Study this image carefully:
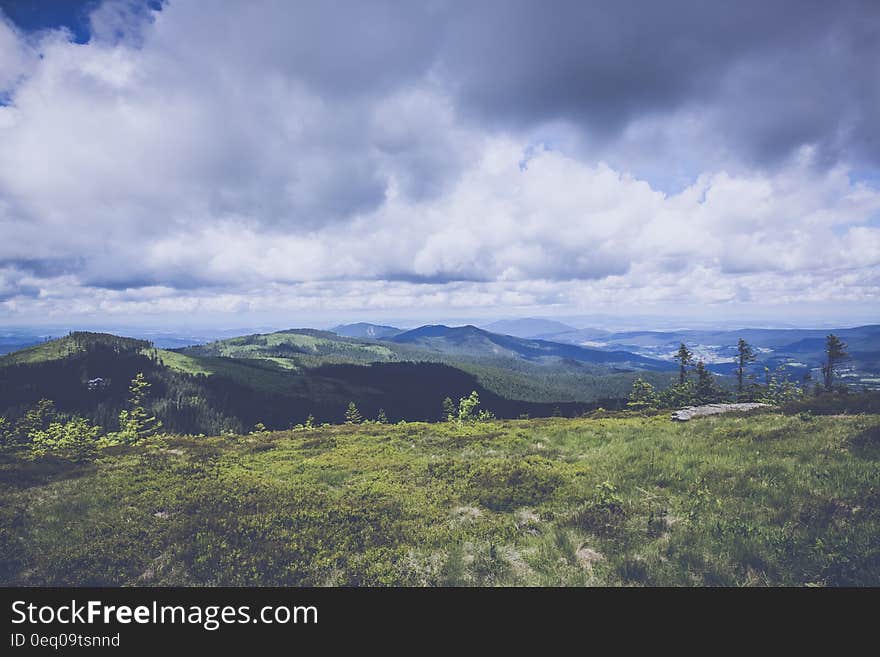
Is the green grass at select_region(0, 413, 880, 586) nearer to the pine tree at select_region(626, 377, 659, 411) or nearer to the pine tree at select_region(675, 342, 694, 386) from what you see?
the pine tree at select_region(626, 377, 659, 411)

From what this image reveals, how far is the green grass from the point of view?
25.9 ft

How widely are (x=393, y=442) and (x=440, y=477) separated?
851cm

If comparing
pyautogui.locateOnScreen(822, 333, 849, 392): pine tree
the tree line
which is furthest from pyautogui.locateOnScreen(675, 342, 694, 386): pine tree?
pyautogui.locateOnScreen(822, 333, 849, 392): pine tree

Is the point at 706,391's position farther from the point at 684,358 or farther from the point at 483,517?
the point at 483,517

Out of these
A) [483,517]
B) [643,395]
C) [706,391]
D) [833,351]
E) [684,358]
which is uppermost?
[483,517]

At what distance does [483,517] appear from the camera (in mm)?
10680

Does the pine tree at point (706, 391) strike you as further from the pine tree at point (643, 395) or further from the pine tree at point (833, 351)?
the pine tree at point (833, 351)

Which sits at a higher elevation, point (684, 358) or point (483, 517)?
point (483, 517)

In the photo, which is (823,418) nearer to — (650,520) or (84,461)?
(650,520)

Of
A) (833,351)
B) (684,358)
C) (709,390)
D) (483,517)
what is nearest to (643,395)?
(709,390)
